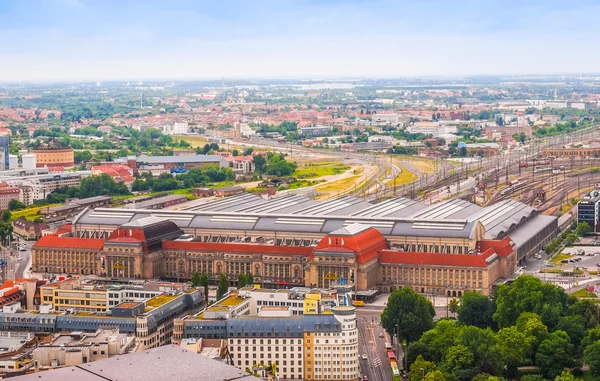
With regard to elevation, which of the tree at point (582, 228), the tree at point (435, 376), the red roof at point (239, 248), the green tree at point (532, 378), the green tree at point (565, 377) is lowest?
the tree at point (582, 228)

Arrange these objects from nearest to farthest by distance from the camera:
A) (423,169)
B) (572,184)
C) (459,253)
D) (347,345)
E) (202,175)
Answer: (347,345) → (459,253) → (572,184) → (202,175) → (423,169)

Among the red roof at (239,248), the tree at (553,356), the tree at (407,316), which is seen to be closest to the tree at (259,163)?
the red roof at (239,248)

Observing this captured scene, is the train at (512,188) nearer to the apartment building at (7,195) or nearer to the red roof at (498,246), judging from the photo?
the red roof at (498,246)

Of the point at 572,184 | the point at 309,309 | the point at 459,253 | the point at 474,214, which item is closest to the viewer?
the point at 309,309

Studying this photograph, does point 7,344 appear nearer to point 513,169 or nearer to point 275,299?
point 275,299

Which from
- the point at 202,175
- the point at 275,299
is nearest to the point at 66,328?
the point at 275,299

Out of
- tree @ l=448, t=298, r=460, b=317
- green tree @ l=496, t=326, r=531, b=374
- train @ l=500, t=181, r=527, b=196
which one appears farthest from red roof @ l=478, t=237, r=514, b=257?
train @ l=500, t=181, r=527, b=196

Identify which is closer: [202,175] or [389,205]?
[389,205]
